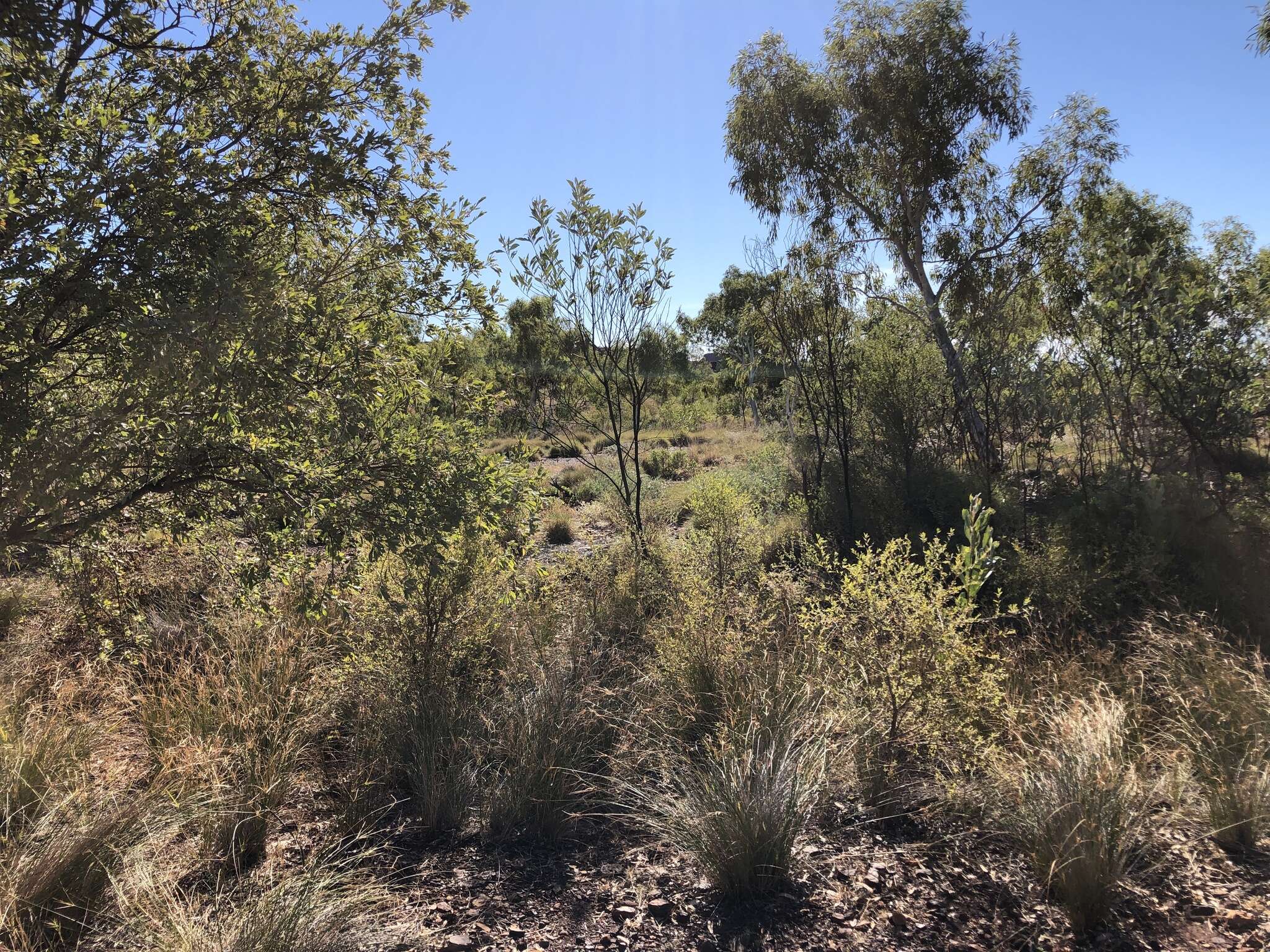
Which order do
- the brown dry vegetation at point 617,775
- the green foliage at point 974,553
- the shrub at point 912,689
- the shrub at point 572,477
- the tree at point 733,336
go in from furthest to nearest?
the tree at point 733,336
the shrub at point 572,477
the green foliage at point 974,553
the shrub at point 912,689
the brown dry vegetation at point 617,775

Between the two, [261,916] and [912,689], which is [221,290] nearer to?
[261,916]

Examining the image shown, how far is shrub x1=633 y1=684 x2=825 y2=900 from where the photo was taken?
257 cm

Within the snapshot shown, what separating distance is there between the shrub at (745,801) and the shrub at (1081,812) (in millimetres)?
798

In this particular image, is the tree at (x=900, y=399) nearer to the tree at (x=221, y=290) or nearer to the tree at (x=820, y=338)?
the tree at (x=820, y=338)

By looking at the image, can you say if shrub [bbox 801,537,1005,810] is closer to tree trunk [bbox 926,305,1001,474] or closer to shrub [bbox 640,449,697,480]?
tree trunk [bbox 926,305,1001,474]

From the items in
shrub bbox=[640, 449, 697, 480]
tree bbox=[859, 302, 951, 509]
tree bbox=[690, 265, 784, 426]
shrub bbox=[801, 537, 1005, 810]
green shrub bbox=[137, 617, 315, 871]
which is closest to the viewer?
green shrub bbox=[137, 617, 315, 871]

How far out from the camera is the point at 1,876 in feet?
7.38

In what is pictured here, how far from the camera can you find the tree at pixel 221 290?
1.90 m

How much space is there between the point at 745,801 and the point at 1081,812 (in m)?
1.22

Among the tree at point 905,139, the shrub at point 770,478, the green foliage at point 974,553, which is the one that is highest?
the tree at point 905,139

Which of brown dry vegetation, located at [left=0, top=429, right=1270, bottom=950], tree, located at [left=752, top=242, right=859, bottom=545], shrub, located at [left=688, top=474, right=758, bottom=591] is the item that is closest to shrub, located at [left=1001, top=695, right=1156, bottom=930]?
brown dry vegetation, located at [left=0, top=429, right=1270, bottom=950]

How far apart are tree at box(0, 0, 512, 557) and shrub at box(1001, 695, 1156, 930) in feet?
8.17

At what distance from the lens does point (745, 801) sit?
103 inches

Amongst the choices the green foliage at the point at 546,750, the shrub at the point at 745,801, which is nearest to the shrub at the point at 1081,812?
the shrub at the point at 745,801
